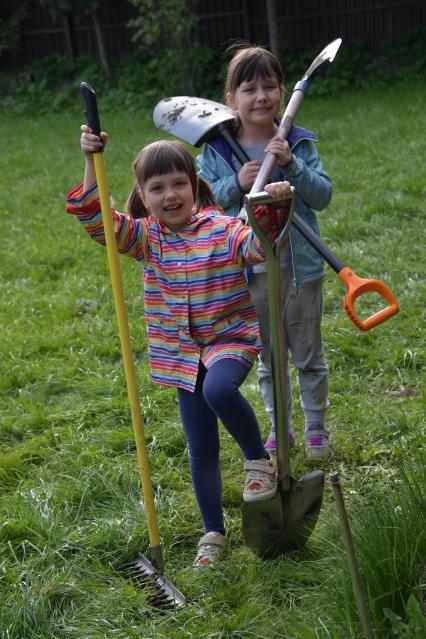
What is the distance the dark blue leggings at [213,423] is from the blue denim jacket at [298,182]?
0.67 metres

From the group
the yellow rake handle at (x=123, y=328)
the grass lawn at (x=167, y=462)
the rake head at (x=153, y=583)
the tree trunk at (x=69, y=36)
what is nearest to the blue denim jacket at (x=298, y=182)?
the yellow rake handle at (x=123, y=328)

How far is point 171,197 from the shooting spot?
2.74m

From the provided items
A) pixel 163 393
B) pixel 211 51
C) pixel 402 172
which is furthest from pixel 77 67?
pixel 163 393

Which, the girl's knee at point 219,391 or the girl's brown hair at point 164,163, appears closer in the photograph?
the girl's knee at point 219,391

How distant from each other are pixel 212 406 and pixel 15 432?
1.60 m

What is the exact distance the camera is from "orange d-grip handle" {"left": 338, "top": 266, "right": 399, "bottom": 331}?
2.64 m

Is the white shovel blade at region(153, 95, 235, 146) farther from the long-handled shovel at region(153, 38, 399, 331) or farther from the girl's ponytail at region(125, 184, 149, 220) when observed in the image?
the girl's ponytail at region(125, 184, 149, 220)

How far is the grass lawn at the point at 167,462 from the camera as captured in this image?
244 centimetres

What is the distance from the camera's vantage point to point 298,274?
3.22 meters

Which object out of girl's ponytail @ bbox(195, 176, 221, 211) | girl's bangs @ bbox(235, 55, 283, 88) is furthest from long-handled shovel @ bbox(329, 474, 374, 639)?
girl's bangs @ bbox(235, 55, 283, 88)

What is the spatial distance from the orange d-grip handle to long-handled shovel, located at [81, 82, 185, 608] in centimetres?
67

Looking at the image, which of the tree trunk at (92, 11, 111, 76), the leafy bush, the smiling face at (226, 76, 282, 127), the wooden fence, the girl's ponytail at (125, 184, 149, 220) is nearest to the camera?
the girl's ponytail at (125, 184, 149, 220)

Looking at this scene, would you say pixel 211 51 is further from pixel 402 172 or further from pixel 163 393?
pixel 163 393

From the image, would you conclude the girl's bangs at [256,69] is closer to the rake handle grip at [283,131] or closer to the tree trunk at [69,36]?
the rake handle grip at [283,131]
